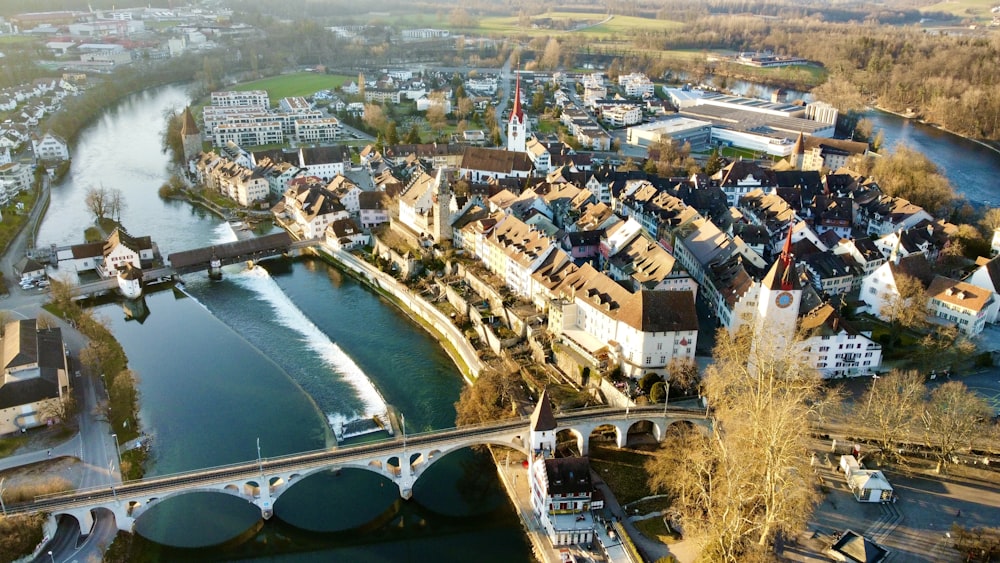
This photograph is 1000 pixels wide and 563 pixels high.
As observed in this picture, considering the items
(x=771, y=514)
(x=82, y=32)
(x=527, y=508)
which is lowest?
(x=527, y=508)

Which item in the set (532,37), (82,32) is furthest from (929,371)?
(82,32)

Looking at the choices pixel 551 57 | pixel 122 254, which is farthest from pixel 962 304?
pixel 551 57

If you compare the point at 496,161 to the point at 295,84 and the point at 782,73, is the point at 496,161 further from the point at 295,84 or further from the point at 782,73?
the point at 782,73

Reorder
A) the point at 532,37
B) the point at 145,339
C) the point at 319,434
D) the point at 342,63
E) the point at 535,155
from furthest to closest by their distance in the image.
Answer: the point at 532,37, the point at 342,63, the point at 535,155, the point at 145,339, the point at 319,434

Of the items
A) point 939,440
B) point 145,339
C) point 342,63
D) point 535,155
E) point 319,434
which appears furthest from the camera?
point 342,63

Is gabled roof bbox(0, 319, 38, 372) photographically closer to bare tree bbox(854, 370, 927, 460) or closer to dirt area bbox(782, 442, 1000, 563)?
dirt area bbox(782, 442, 1000, 563)

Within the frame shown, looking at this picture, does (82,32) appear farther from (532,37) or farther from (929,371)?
(929,371)

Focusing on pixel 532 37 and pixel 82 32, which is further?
pixel 532 37
